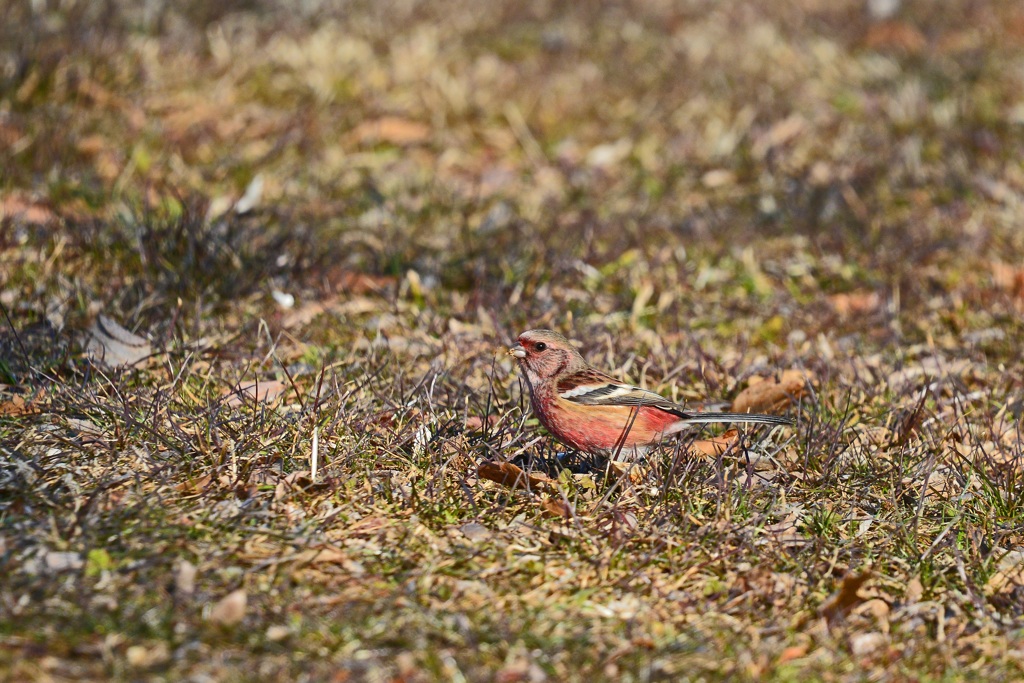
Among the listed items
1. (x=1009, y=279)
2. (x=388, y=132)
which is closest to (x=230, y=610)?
(x=1009, y=279)

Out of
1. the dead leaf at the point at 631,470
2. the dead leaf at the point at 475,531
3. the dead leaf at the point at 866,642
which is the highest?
the dead leaf at the point at 475,531

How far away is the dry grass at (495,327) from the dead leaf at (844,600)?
2 centimetres

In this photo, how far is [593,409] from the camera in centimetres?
419

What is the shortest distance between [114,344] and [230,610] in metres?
2.08

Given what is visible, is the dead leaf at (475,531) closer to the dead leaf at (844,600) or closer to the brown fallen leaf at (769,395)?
the dead leaf at (844,600)

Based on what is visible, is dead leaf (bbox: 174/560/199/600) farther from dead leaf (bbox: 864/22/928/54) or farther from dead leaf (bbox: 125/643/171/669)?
dead leaf (bbox: 864/22/928/54)

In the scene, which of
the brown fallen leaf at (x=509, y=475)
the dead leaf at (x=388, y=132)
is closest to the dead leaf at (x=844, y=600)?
the brown fallen leaf at (x=509, y=475)

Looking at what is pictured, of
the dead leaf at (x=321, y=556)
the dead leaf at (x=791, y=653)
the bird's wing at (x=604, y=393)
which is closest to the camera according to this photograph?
the dead leaf at (x=791, y=653)

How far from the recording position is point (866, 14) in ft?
34.8

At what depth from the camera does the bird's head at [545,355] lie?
4449 mm

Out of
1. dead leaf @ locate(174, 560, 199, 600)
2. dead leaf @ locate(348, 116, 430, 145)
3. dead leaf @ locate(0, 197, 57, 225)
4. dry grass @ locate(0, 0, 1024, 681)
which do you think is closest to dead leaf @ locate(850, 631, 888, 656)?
dry grass @ locate(0, 0, 1024, 681)

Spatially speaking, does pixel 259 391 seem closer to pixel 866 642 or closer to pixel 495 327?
pixel 495 327

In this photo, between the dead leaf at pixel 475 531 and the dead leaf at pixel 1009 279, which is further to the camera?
the dead leaf at pixel 1009 279

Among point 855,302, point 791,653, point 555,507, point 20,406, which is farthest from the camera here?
point 855,302
